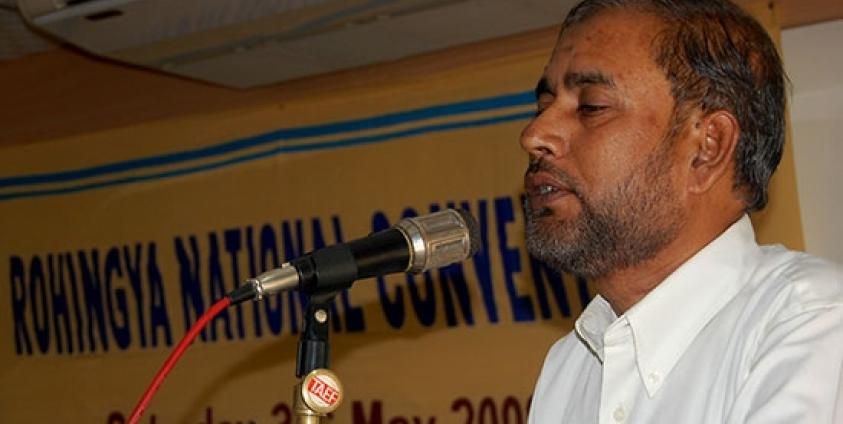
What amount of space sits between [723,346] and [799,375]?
0.61ft

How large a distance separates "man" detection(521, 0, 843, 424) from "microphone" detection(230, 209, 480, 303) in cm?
21

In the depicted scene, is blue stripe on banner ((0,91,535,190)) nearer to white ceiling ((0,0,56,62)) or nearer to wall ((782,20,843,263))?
white ceiling ((0,0,56,62))

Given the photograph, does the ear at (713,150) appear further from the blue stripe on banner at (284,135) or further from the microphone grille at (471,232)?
the blue stripe on banner at (284,135)

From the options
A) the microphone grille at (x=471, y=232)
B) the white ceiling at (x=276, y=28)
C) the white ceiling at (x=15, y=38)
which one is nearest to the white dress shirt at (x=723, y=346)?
the microphone grille at (x=471, y=232)

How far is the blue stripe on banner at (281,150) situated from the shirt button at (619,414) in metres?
1.27

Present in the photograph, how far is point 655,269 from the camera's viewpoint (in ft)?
5.24

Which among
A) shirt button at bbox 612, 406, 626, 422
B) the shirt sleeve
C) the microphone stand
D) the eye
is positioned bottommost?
shirt button at bbox 612, 406, 626, 422

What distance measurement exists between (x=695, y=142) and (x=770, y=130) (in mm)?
98

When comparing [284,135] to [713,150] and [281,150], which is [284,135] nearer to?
[281,150]

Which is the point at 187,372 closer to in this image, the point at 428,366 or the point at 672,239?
the point at 428,366

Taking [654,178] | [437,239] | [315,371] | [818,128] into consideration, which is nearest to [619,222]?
[654,178]

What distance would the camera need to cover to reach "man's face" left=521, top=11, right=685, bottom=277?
1560mm

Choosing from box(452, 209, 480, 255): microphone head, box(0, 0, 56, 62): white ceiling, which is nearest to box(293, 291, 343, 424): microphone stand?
box(452, 209, 480, 255): microphone head

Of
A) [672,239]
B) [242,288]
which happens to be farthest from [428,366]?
[242,288]
